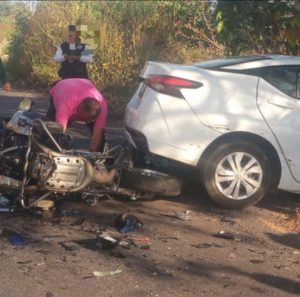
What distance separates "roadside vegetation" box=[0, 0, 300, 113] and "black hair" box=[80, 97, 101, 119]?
1.86 meters

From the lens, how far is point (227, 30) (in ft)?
31.8

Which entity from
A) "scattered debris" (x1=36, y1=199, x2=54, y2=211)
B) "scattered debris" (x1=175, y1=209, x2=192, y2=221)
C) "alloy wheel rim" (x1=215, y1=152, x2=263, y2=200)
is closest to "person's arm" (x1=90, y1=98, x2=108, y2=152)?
"scattered debris" (x1=36, y1=199, x2=54, y2=211)

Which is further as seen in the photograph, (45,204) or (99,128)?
(99,128)

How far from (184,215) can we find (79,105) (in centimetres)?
160

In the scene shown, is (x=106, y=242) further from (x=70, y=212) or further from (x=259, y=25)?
(x=259, y=25)

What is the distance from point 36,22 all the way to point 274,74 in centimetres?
1418

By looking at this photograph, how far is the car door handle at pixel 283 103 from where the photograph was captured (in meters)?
6.68

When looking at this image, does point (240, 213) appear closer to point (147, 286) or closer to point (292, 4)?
point (147, 286)

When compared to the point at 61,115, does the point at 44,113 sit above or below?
below

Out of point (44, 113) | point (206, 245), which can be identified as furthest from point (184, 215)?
point (44, 113)

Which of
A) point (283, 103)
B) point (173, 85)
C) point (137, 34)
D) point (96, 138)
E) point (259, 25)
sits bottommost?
point (96, 138)

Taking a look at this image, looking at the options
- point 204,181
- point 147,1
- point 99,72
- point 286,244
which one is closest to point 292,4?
point 204,181

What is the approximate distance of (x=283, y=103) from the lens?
22.0 feet

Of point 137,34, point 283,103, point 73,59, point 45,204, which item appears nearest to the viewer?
point 45,204
